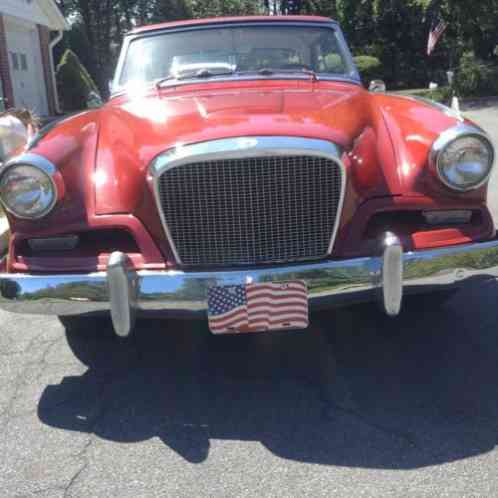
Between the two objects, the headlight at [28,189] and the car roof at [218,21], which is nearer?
the headlight at [28,189]

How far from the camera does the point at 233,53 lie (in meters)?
4.27

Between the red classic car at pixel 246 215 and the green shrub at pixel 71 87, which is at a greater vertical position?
the red classic car at pixel 246 215

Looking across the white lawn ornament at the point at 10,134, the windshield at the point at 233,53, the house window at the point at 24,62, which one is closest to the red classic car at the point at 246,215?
the windshield at the point at 233,53

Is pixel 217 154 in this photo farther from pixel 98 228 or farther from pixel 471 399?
pixel 471 399

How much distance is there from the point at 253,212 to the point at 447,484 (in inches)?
51.0

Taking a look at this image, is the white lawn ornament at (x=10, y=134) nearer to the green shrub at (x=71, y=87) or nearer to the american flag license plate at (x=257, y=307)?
the american flag license plate at (x=257, y=307)

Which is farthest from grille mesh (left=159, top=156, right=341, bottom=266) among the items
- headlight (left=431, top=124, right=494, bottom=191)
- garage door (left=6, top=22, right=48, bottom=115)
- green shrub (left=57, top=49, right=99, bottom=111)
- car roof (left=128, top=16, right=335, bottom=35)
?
green shrub (left=57, top=49, right=99, bottom=111)

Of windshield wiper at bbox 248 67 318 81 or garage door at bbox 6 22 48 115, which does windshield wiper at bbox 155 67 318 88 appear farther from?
garage door at bbox 6 22 48 115

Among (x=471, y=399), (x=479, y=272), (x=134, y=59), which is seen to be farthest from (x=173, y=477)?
(x=134, y=59)

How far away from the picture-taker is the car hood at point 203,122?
2873 mm

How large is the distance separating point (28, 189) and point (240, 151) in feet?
3.24

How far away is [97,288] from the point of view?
9.05 ft

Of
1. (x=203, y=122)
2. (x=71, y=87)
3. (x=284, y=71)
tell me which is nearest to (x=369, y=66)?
(x=71, y=87)

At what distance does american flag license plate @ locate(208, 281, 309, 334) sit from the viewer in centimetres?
270
